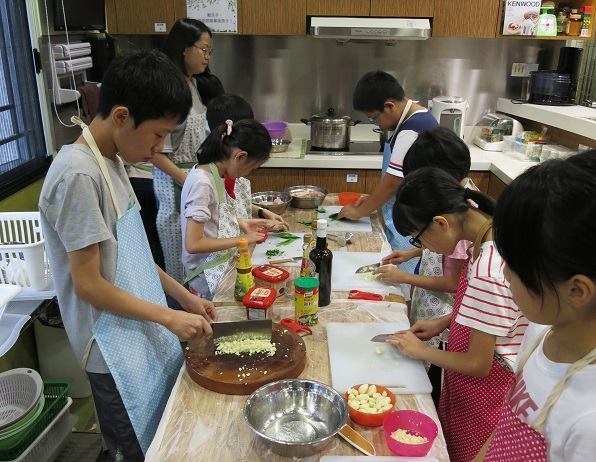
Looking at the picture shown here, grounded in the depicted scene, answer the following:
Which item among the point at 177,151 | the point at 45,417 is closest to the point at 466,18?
the point at 177,151

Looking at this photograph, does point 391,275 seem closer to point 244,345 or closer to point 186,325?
point 244,345

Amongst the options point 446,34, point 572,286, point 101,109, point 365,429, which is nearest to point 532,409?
point 572,286

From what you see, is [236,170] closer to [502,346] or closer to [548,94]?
[502,346]

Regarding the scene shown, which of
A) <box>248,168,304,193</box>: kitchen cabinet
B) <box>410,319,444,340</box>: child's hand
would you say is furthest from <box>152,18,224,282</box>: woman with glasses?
<box>410,319,444,340</box>: child's hand

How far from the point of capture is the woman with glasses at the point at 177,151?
265 centimetres

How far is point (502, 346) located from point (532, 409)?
44 centimetres

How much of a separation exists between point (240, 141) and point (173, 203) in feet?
3.37

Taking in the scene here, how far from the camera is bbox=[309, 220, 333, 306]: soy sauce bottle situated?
4.83 ft

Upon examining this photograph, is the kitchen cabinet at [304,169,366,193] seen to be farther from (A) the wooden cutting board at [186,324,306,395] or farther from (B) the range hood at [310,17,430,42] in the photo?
(A) the wooden cutting board at [186,324,306,395]

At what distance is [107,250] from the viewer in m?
1.16

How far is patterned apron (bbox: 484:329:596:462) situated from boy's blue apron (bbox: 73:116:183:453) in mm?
768

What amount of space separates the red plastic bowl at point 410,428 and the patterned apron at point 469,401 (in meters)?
0.27

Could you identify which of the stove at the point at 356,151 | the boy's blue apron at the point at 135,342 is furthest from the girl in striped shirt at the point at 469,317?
the stove at the point at 356,151

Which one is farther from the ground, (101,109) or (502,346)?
(101,109)
